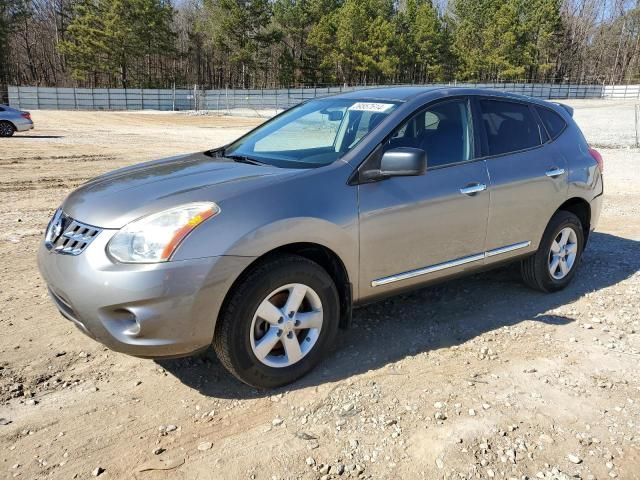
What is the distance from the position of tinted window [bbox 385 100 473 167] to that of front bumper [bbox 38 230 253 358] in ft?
5.10

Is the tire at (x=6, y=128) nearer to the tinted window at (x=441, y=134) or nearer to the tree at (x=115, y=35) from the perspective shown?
the tinted window at (x=441, y=134)

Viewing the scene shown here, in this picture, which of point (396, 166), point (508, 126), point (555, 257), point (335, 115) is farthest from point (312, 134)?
point (555, 257)

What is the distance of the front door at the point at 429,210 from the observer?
3.57 metres

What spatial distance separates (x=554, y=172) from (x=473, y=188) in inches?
41.4

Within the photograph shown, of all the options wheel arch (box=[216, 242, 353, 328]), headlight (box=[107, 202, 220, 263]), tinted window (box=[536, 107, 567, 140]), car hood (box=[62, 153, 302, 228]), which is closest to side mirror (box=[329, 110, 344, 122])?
car hood (box=[62, 153, 302, 228])

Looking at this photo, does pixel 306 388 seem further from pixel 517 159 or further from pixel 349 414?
pixel 517 159

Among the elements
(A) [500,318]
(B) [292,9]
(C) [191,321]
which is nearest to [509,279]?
(A) [500,318]

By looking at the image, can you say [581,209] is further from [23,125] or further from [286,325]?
[23,125]

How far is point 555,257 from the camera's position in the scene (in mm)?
4934

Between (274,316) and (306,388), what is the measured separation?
0.52 metres

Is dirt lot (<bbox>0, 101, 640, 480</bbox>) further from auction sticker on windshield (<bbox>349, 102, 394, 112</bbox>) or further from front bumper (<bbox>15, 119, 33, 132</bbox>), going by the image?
front bumper (<bbox>15, 119, 33, 132</bbox>)

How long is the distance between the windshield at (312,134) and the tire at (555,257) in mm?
1895

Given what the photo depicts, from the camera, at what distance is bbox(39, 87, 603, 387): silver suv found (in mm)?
2898

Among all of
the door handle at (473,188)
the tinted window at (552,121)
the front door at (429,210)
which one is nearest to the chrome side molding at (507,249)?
the front door at (429,210)
